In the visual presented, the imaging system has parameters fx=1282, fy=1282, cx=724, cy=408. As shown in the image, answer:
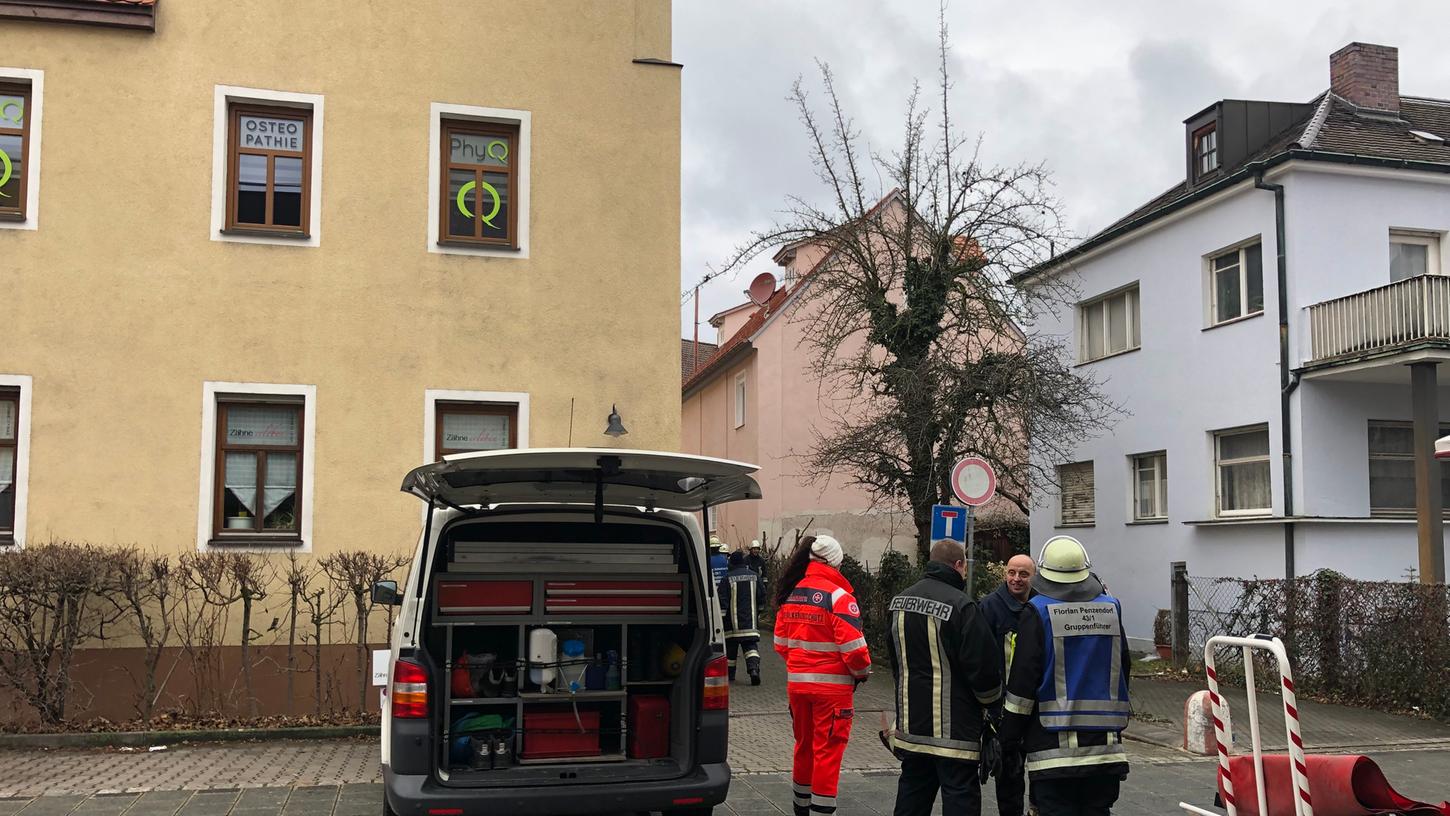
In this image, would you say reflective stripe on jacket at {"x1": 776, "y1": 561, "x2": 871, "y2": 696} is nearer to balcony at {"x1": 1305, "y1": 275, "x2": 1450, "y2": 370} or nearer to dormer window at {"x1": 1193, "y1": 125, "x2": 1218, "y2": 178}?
balcony at {"x1": 1305, "y1": 275, "x2": 1450, "y2": 370}

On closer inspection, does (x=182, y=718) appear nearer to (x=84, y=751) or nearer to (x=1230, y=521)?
(x=84, y=751)

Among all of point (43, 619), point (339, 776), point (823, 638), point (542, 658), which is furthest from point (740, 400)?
point (542, 658)

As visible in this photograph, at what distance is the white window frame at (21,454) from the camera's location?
12.9 meters

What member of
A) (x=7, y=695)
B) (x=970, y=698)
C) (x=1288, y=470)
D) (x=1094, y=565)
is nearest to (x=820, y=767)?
(x=970, y=698)

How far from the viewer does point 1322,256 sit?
61.0ft

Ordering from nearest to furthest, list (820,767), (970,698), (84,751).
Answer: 1. (970,698)
2. (820,767)
3. (84,751)

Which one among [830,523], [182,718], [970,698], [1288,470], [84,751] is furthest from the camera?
[830,523]

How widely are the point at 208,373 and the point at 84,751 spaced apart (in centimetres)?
404

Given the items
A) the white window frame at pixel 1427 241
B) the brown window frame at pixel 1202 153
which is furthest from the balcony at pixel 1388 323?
the brown window frame at pixel 1202 153

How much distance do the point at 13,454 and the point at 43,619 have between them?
228 cm

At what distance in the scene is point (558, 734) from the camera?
725cm

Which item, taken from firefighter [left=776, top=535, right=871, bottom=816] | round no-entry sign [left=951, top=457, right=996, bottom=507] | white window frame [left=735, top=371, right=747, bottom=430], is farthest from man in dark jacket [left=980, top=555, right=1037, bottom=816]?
white window frame [left=735, top=371, right=747, bottom=430]

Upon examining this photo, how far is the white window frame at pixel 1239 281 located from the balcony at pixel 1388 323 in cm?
139

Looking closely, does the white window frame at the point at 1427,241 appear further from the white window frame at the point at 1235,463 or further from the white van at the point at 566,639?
the white van at the point at 566,639
